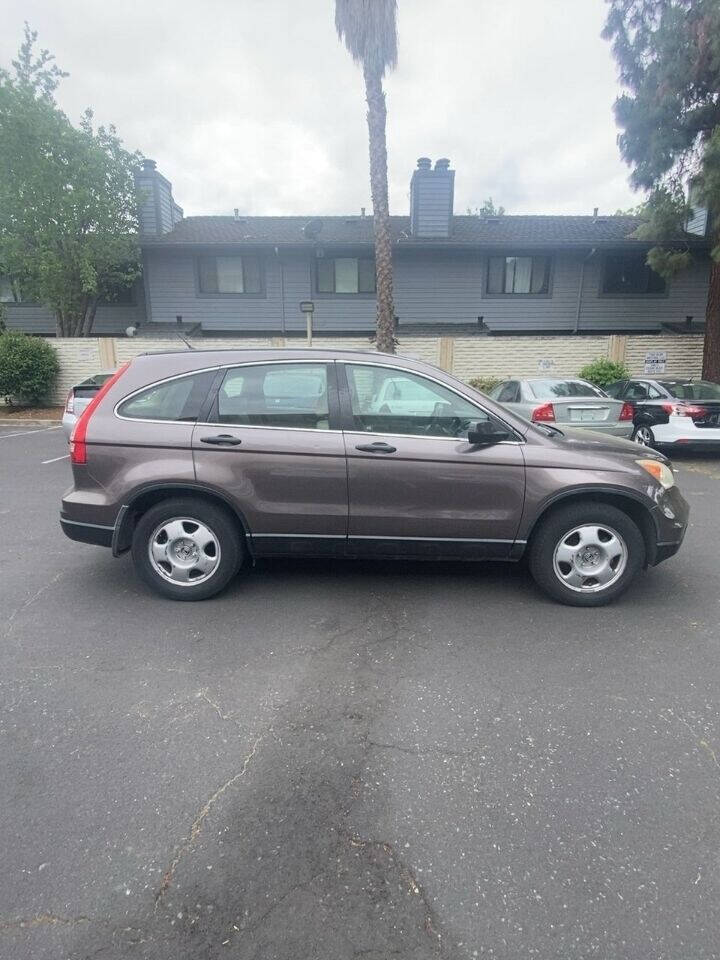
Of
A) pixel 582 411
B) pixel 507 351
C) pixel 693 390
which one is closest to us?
pixel 582 411

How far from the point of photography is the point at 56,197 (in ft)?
49.9

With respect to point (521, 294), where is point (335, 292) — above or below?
above

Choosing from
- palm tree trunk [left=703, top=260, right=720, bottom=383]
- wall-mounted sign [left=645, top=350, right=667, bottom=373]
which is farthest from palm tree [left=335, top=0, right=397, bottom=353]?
wall-mounted sign [left=645, top=350, right=667, bottom=373]

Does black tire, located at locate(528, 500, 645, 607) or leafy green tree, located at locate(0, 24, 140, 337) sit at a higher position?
leafy green tree, located at locate(0, 24, 140, 337)

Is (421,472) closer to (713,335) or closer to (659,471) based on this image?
(659,471)

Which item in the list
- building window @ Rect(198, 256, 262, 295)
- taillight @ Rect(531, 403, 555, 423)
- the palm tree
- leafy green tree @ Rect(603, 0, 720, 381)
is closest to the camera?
taillight @ Rect(531, 403, 555, 423)

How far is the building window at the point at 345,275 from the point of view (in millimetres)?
17875

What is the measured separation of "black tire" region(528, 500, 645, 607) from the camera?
3.72m

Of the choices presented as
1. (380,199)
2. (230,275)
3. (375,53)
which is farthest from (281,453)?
(230,275)

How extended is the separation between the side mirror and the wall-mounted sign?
45.0 feet

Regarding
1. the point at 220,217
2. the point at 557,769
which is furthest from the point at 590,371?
the point at 220,217

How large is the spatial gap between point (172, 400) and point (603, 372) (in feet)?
44.3

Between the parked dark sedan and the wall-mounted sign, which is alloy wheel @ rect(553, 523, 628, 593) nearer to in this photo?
the parked dark sedan

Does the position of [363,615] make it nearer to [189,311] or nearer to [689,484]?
[689,484]
